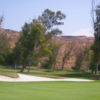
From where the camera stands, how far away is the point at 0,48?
38156 millimetres

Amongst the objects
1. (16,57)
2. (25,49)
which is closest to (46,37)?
(25,49)

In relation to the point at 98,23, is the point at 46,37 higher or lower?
lower

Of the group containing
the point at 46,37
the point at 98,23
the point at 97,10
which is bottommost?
the point at 46,37
